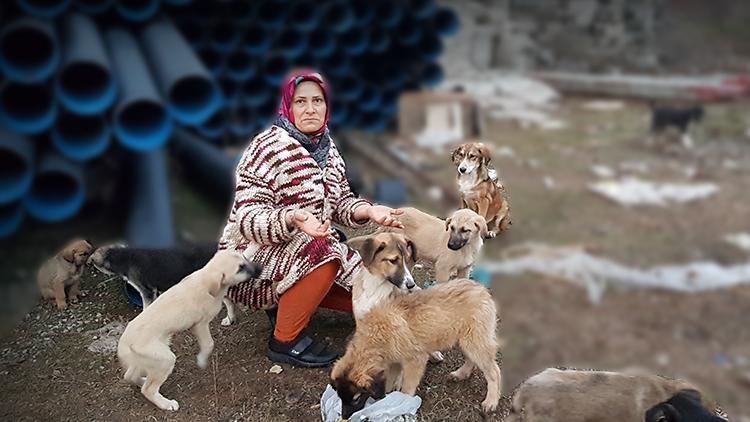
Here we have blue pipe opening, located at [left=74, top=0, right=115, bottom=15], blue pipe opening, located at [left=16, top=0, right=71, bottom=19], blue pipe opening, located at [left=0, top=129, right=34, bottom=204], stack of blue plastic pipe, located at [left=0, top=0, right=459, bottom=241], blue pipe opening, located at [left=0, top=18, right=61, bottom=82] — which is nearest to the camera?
blue pipe opening, located at [left=0, top=129, right=34, bottom=204]

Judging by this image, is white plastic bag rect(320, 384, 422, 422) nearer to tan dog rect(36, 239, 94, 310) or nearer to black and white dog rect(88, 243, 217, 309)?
black and white dog rect(88, 243, 217, 309)

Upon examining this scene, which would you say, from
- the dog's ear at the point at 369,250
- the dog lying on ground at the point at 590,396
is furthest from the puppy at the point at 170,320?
the dog lying on ground at the point at 590,396

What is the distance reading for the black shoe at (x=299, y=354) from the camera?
302 centimetres

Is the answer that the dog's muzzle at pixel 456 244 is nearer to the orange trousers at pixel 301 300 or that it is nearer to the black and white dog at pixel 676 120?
the orange trousers at pixel 301 300

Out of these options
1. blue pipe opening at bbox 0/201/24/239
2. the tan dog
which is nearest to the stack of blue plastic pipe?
blue pipe opening at bbox 0/201/24/239

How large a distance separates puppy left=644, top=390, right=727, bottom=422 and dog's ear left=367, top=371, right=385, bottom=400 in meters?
0.91

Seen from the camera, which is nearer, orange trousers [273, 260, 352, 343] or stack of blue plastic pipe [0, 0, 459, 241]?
orange trousers [273, 260, 352, 343]

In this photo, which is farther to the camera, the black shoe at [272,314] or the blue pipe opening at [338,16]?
the blue pipe opening at [338,16]

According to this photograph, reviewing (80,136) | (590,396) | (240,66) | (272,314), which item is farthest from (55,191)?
(590,396)

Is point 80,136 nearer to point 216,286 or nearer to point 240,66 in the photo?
point 240,66

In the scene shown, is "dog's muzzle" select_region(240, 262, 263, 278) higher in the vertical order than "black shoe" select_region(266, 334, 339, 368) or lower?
higher

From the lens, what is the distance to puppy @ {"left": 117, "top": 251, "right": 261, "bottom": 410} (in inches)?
102

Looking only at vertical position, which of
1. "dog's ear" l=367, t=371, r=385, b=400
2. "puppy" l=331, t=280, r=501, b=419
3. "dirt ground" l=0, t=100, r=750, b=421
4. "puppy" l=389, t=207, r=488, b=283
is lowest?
"dirt ground" l=0, t=100, r=750, b=421

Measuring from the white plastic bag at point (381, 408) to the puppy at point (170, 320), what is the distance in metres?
0.53
